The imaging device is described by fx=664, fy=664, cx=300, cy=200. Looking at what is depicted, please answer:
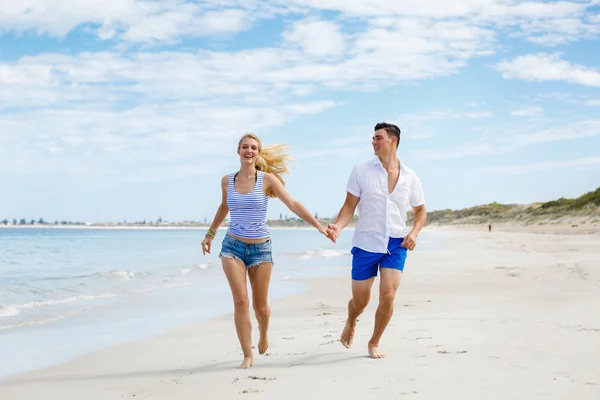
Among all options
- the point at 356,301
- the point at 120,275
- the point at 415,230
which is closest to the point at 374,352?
the point at 356,301

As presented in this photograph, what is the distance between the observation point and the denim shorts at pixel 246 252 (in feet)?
19.3

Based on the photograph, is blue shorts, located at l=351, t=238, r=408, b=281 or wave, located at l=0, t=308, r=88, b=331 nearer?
blue shorts, located at l=351, t=238, r=408, b=281

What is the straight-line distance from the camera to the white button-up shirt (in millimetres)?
5902

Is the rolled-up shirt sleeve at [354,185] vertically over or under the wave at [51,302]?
over

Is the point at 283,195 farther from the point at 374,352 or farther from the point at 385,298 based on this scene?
the point at 374,352

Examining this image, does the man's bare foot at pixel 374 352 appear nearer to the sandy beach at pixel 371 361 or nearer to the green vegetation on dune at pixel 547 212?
the sandy beach at pixel 371 361

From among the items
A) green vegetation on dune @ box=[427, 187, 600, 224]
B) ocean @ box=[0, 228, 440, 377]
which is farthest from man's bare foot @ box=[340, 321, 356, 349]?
green vegetation on dune @ box=[427, 187, 600, 224]

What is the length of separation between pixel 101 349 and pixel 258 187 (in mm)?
2947

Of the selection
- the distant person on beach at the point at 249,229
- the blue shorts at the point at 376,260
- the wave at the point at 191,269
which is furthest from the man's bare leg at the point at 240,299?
the wave at the point at 191,269

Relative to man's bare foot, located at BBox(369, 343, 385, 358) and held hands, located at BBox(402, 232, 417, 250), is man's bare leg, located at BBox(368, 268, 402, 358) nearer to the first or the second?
man's bare foot, located at BBox(369, 343, 385, 358)

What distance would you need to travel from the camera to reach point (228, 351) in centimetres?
692

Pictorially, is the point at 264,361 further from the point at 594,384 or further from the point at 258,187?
the point at 594,384

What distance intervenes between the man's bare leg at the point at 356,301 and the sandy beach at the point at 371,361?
6.6 inches

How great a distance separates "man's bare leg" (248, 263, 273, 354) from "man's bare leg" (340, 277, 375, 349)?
0.77 m
